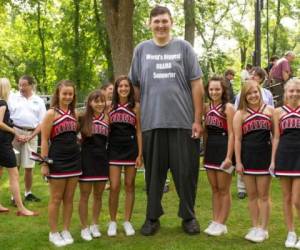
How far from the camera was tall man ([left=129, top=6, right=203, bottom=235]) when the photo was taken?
5.14 m

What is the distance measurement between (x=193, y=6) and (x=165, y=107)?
939 cm

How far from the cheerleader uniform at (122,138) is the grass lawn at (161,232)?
845 millimetres

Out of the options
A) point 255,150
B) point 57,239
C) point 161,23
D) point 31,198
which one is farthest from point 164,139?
point 31,198

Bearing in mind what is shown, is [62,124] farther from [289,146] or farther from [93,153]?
[289,146]

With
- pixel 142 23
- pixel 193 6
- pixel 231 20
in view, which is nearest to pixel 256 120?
pixel 193 6

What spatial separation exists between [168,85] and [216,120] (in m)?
0.65

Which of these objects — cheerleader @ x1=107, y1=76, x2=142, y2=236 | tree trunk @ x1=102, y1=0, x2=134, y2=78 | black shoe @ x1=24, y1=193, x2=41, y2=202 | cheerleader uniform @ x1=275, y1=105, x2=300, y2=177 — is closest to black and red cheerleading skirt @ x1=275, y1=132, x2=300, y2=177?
cheerleader uniform @ x1=275, y1=105, x2=300, y2=177

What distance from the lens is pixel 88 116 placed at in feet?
16.9

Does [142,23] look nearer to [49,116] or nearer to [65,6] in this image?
[65,6]

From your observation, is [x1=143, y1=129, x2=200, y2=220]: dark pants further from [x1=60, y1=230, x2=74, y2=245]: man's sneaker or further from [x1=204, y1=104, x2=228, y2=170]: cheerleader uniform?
Result: [x1=60, y1=230, x2=74, y2=245]: man's sneaker

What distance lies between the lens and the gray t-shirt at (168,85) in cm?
512

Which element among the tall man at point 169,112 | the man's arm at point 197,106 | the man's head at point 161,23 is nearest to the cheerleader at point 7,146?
the tall man at point 169,112

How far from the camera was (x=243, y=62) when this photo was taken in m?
38.5

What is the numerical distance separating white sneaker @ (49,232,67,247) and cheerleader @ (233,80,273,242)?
6.34ft
